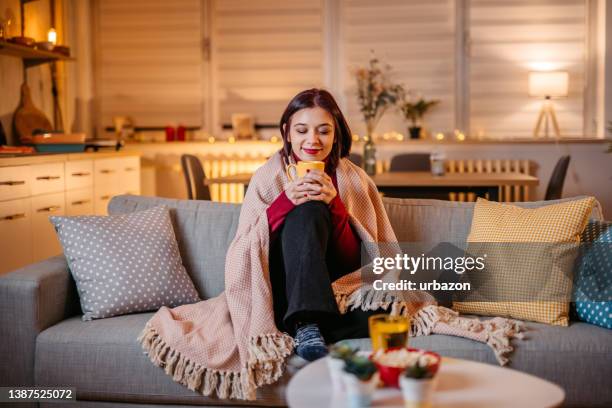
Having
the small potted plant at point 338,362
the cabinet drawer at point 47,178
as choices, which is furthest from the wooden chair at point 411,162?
the small potted plant at point 338,362

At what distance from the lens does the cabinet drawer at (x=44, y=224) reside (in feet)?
13.7

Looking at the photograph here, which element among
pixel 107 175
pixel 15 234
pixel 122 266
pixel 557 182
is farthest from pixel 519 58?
pixel 122 266

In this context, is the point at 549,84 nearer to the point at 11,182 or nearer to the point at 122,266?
the point at 11,182

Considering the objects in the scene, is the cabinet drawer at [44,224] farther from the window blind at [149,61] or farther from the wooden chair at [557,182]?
the wooden chair at [557,182]

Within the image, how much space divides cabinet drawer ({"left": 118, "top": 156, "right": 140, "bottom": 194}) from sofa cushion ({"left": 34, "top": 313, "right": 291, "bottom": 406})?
11.0 ft

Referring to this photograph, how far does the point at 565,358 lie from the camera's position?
2078 millimetres

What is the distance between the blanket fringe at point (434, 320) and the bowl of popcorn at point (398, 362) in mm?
571

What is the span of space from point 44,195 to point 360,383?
334 centimetres

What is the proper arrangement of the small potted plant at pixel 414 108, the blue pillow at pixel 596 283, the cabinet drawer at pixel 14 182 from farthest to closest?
the small potted plant at pixel 414 108 → the cabinet drawer at pixel 14 182 → the blue pillow at pixel 596 283

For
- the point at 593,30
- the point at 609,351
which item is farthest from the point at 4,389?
the point at 593,30

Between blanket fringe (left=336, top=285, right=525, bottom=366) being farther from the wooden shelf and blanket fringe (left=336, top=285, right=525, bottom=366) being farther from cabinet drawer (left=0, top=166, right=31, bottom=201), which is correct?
the wooden shelf

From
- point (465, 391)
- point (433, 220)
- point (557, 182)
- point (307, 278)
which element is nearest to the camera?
point (465, 391)

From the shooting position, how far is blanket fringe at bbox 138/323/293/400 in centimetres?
203

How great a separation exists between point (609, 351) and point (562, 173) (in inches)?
112
